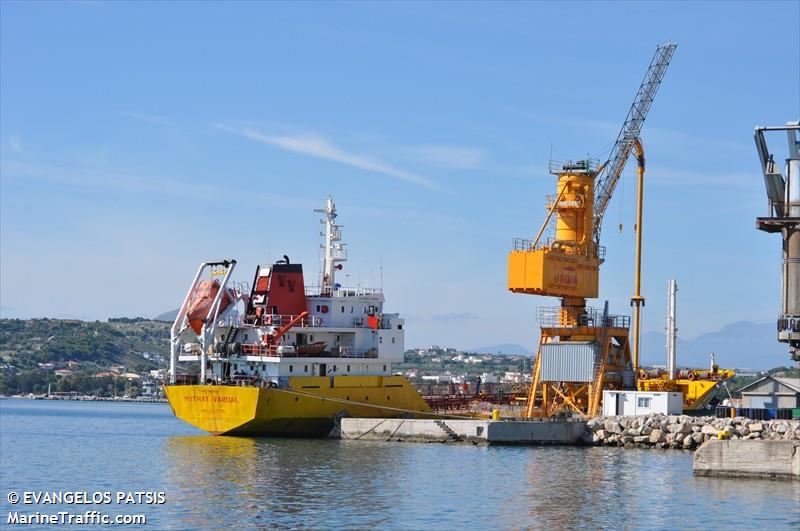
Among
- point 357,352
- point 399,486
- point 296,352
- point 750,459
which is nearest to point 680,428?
point 750,459

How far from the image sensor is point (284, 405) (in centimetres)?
4744

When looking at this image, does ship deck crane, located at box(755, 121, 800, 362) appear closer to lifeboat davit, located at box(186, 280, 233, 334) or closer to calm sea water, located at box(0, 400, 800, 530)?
calm sea water, located at box(0, 400, 800, 530)

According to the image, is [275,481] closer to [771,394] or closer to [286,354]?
[286,354]

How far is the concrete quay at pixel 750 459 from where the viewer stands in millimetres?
34969

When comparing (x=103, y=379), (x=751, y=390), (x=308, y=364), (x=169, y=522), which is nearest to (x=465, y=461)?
(x=308, y=364)

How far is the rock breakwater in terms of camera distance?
150 feet

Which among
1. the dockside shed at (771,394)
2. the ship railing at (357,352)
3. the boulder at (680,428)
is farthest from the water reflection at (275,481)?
the dockside shed at (771,394)

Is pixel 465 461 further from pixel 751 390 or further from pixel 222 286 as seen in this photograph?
pixel 751 390

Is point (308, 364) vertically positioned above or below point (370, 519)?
above

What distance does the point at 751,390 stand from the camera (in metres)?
53.6

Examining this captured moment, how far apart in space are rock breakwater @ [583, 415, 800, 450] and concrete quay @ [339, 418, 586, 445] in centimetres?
81

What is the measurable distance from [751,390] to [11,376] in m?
144

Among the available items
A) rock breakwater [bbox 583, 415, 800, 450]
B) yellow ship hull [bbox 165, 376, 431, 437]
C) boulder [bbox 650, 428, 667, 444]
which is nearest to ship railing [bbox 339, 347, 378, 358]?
yellow ship hull [bbox 165, 376, 431, 437]

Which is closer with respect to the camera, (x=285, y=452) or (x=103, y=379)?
(x=285, y=452)
